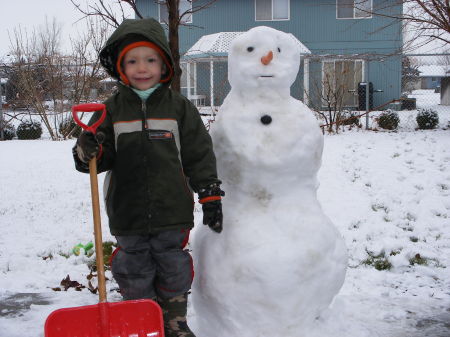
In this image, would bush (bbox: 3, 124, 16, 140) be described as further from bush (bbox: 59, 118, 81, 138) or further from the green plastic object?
the green plastic object

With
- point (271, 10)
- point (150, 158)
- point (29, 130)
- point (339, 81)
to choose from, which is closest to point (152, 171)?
point (150, 158)

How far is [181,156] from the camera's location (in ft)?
8.64

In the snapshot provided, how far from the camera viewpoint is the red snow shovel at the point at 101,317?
2387mm

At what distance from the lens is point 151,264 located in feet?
8.61

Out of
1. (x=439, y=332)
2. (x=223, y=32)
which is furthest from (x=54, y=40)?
(x=439, y=332)

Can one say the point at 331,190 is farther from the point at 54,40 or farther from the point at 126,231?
the point at 54,40

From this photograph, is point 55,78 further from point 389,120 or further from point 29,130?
point 389,120

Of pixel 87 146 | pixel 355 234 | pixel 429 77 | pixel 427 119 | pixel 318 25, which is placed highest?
pixel 318 25

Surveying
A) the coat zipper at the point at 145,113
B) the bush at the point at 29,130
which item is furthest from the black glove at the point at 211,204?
the bush at the point at 29,130

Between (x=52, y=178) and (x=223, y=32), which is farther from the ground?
(x=223, y=32)

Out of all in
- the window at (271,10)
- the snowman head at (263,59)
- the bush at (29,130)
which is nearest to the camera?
the snowman head at (263,59)

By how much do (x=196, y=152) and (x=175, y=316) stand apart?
0.85 m

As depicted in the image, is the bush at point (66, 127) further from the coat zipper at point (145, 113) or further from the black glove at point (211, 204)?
the black glove at point (211, 204)

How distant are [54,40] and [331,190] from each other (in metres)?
12.4
